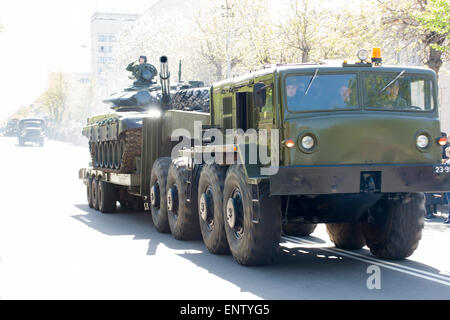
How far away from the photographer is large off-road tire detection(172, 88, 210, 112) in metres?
14.1

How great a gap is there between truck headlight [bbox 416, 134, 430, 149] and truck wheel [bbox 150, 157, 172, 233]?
16.3 ft

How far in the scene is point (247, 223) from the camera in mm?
9516

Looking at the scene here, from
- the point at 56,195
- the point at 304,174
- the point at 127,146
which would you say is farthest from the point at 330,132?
the point at 56,195

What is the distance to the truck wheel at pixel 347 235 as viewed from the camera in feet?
37.1

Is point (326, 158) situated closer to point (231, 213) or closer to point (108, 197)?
point (231, 213)

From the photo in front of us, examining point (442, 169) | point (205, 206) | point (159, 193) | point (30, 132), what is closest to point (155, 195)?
point (159, 193)

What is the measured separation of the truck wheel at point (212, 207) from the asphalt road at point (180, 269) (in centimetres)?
19

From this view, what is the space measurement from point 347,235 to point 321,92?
2.70 meters

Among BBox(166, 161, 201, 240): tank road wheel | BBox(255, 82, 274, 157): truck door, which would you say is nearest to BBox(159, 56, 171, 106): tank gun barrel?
BBox(166, 161, 201, 240): tank road wheel

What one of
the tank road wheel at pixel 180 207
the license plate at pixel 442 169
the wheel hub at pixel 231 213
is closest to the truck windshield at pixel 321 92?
the license plate at pixel 442 169

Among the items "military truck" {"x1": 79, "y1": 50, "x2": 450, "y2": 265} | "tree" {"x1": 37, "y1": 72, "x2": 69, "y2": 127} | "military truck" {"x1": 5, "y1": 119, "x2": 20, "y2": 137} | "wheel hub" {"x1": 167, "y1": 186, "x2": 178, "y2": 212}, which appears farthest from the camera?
"tree" {"x1": 37, "y1": 72, "x2": 69, "y2": 127}

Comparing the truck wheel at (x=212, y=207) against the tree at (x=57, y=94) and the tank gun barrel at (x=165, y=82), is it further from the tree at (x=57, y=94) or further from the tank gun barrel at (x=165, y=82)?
the tree at (x=57, y=94)

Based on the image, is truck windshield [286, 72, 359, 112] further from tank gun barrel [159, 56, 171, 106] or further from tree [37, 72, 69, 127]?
tree [37, 72, 69, 127]

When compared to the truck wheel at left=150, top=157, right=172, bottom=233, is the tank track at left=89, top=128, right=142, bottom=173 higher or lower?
higher
